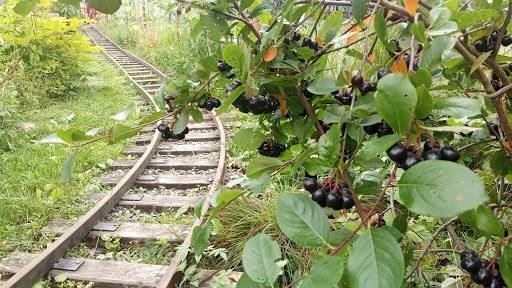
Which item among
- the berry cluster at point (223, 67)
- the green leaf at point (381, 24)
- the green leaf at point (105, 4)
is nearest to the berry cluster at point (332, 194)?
the green leaf at point (381, 24)

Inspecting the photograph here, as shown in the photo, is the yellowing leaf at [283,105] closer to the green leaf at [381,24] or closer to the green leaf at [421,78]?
the green leaf at [381,24]

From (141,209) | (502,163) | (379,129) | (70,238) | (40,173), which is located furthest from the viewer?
(40,173)

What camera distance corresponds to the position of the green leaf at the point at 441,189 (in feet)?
1.77

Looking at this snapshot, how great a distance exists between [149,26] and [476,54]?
17526 millimetres

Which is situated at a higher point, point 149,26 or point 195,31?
point 195,31

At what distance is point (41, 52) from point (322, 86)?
848 centimetres

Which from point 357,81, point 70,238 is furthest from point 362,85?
point 70,238

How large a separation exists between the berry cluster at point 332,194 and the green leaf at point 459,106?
0.71ft

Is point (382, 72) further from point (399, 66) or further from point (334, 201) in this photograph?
point (334, 201)

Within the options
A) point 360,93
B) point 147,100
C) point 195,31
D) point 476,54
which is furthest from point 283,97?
point 147,100

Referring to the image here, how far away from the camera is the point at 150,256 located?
324 centimetres

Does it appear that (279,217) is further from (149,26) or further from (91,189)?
(149,26)

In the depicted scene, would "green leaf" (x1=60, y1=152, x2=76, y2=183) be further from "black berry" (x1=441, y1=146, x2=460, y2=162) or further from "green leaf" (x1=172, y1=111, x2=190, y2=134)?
"black berry" (x1=441, y1=146, x2=460, y2=162)

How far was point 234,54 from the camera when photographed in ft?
2.92
